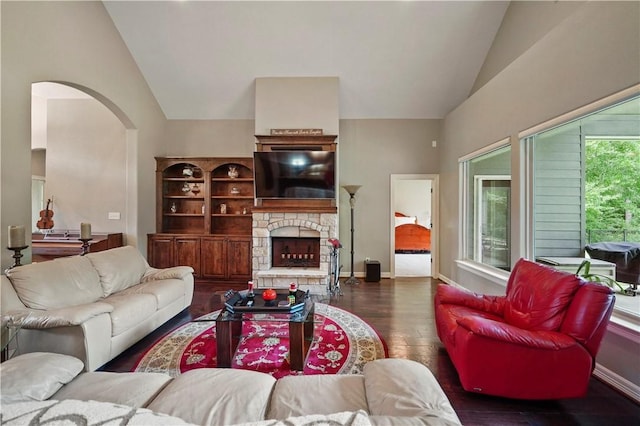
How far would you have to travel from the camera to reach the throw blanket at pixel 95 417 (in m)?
0.76

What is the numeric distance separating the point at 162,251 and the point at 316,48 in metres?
4.73

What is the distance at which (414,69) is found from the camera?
5164mm

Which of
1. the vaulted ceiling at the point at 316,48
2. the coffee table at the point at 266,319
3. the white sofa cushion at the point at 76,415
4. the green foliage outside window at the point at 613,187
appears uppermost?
the vaulted ceiling at the point at 316,48

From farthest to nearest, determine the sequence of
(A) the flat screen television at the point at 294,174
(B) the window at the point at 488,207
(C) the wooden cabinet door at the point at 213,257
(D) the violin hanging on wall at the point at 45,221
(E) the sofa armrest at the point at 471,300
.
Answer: (C) the wooden cabinet door at the point at 213,257, (A) the flat screen television at the point at 294,174, (D) the violin hanging on wall at the point at 45,221, (B) the window at the point at 488,207, (E) the sofa armrest at the point at 471,300

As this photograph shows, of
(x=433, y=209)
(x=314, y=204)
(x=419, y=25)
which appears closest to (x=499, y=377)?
(x=314, y=204)

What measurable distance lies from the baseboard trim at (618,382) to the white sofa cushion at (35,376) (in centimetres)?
371

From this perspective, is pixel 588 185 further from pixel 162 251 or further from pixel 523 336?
pixel 162 251

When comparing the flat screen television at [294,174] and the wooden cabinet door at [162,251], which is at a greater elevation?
the flat screen television at [294,174]

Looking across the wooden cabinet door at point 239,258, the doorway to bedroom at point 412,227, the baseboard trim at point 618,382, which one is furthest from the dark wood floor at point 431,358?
the doorway to bedroom at point 412,227

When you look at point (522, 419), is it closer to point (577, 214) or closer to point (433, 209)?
point (577, 214)

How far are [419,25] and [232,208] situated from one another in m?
4.79

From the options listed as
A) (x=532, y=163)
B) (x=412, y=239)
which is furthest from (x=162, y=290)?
(x=412, y=239)

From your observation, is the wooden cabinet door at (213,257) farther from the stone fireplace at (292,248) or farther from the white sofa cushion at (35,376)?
the white sofa cushion at (35,376)

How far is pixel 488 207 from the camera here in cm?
443
